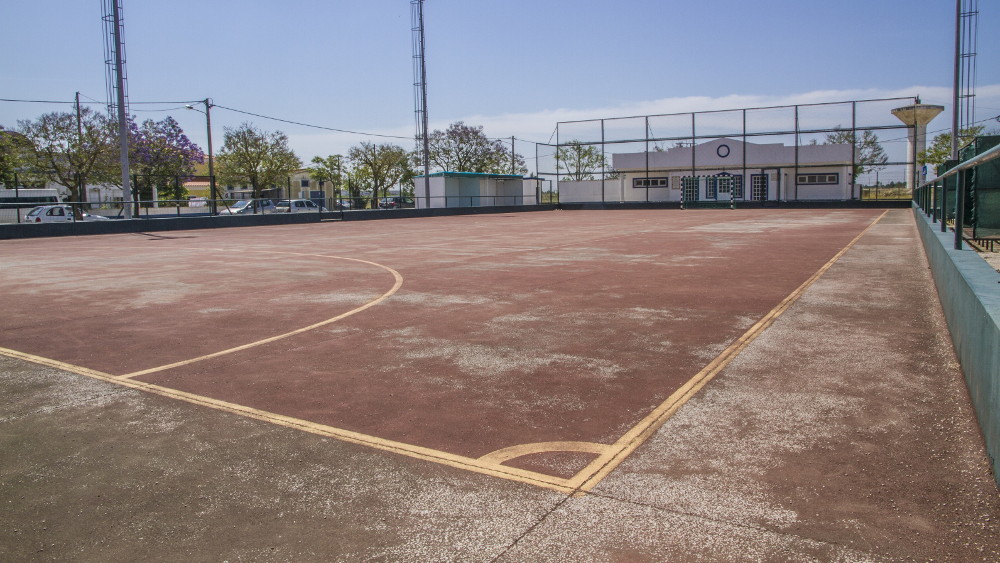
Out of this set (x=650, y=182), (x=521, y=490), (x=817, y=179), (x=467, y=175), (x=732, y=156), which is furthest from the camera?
(x=650, y=182)

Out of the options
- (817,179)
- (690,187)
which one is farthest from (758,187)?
(690,187)

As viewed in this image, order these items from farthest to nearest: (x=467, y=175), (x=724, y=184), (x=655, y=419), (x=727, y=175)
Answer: (x=724, y=184), (x=727, y=175), (x=467, y=175), (x=655, y=419)

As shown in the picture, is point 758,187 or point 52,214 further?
point 758,187

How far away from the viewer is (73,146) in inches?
1960

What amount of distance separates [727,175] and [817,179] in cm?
712

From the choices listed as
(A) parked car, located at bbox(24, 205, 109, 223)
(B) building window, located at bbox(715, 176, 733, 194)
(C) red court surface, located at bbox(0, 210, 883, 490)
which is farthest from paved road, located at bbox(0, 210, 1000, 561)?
(B) building window, located at bbox(715, 176, 733, 194)

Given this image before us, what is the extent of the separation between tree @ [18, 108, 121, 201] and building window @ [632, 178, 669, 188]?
43.2m

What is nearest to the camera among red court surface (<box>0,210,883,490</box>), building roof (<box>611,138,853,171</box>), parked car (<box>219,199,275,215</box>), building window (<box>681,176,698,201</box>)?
red court surface (<box>0,210,883,490</box>)

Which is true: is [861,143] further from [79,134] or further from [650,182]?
[79,134]

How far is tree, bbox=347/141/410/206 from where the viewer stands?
74500mm

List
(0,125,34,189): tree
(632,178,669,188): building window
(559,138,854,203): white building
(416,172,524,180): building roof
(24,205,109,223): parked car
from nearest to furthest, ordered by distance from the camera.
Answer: (24,205,109,223): parked car
(0,125,34,189): tree
(416,172,524,180): building roof
(559,138,854,203): white building
(632,178,669,188): building window

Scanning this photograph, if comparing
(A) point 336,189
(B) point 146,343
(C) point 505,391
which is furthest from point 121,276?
(A) point 336,189

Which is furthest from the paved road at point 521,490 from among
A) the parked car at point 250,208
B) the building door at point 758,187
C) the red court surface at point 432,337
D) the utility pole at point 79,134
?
the building door at point 758,187

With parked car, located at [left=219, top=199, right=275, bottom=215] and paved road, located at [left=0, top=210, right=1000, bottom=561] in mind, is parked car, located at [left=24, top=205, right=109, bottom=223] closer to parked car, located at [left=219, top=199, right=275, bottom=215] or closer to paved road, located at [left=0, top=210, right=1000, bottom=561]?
parked car, located at [left=219, top=199, right=275, bottom=215]
